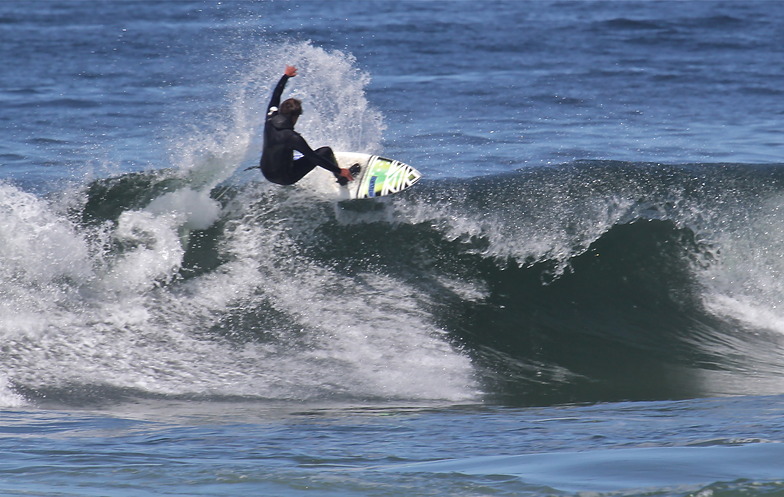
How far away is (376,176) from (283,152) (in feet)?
3.99

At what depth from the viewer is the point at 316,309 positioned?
904cm

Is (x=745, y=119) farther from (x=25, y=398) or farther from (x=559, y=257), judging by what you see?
(x=25, y=398)

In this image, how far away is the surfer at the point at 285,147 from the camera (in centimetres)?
863

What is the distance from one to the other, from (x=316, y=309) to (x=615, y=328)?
291 cm

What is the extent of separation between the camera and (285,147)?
28.4ft

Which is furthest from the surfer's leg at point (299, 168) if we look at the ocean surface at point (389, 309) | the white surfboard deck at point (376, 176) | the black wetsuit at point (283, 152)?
the ocean surface at point (389, 309)

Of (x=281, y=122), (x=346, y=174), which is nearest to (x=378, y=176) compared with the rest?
→ (x=346, y=174)

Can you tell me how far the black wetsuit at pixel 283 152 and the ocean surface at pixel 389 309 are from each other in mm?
964

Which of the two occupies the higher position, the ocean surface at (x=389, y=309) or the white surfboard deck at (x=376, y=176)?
the white surfboard deck at (x=376, y=176)

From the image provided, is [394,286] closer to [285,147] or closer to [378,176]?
[378,176]

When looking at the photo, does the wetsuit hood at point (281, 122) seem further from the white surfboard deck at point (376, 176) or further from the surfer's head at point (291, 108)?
the white surfboard deck at point (376, 176)

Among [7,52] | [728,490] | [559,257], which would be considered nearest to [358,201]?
[559,257]

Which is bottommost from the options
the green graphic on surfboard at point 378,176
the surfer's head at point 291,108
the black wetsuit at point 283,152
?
the green graphic on surfboard at point 378,176

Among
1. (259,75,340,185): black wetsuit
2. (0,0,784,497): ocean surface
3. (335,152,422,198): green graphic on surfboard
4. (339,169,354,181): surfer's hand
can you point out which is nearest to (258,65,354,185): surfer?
(259,75,340,185): black wetsuit
